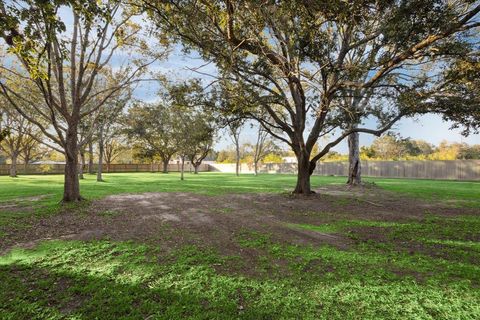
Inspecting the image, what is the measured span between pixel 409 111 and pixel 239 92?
19.8ft

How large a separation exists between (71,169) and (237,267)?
7886 mm

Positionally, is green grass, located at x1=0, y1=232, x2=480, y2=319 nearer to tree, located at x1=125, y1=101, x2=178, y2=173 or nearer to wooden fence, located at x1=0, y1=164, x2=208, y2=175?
tree, located at x1=125, y1=101, x2=178, y2=173

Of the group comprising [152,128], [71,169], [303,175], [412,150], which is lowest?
[303,175]

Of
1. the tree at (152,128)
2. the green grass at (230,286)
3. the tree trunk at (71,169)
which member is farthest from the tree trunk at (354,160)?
the tree at (152,128)

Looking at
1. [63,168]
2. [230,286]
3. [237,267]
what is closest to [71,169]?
[237,267]

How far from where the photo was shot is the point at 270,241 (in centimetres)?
502

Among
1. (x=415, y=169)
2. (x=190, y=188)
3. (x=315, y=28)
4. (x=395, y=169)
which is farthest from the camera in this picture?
(x=395, y=169)

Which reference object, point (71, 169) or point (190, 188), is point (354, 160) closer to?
point (190, 188)

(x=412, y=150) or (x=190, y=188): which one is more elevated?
(x=412, y=150)

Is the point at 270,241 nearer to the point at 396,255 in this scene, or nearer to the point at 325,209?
the point at 396,255

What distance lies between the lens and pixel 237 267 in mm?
3795

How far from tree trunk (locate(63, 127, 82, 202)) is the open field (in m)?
1.70

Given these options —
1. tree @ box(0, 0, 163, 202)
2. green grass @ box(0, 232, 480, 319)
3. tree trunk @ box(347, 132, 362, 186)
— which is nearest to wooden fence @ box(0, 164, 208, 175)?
tree @ box(0, 0, 163, 202)

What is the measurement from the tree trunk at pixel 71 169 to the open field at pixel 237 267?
170cm
